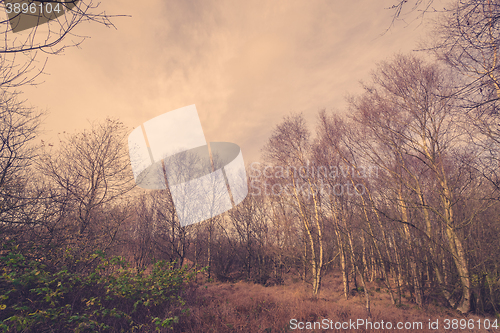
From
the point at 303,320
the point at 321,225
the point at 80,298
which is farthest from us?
the point at 321,225

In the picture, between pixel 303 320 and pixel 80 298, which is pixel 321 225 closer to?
pixel 303 320

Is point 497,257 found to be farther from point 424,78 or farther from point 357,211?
point 424,78

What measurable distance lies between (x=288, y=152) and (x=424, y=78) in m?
6.57

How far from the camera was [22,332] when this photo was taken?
11.2ft

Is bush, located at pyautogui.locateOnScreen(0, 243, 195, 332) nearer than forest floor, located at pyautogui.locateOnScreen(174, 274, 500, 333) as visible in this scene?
Yes

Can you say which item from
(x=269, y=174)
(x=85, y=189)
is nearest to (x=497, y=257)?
(x=269, y=174)

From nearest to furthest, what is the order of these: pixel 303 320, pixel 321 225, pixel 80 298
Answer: pixel 80 298 → pixel 303 320 → pixel 321 225

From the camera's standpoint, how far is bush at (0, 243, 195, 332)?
346cm

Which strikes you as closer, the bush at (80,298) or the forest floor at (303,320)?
the bush at (80,298)

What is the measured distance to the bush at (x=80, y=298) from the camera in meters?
3.46

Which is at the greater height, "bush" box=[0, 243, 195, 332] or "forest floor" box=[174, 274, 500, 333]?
"bush" box=[0, 243, 195, 332]

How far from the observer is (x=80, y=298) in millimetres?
4652

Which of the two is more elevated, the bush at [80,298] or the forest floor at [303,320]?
the bush at [80,298]

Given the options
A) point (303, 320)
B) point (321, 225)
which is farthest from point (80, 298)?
point (321, 225)
